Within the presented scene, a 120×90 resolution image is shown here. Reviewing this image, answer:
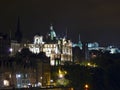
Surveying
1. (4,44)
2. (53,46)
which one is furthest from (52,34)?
(4,44)

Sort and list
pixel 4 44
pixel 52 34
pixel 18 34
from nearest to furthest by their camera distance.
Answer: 1. pixel 4 44
2. pixel 18 34
3. pixel 52 34

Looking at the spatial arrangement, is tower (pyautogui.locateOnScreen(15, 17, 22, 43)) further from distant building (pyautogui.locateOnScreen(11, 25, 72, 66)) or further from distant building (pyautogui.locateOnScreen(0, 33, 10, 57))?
distant building (pyautogui.locateOnScreen(0, 33, 10, 57))

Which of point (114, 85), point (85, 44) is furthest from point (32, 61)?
point (85, 44)

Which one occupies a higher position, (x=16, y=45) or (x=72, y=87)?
(x=16, y=45)

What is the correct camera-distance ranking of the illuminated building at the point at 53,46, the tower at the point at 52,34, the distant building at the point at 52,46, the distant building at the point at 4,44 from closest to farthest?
the distant building at the point at 4,44 → the distant building at the point at 52,46 → the illuminated building at the point at 53,46 → the tower at the point at 52,34

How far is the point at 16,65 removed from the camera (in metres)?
54.7

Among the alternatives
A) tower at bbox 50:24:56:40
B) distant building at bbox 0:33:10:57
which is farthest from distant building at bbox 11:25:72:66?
distant building at bbox 0:33:10:57

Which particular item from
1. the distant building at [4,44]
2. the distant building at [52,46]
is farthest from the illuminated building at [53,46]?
the distant building at [4,44]

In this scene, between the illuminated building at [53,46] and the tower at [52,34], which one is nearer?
the illuminated building at [53,46]

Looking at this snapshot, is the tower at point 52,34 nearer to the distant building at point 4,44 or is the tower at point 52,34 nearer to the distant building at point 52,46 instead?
the distant building at point 52,46

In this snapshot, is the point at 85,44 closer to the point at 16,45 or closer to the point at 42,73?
the point at 16,45

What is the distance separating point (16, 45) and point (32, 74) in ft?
136

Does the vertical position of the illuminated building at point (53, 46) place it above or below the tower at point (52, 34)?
below

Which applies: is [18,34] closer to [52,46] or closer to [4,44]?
[52,46]
